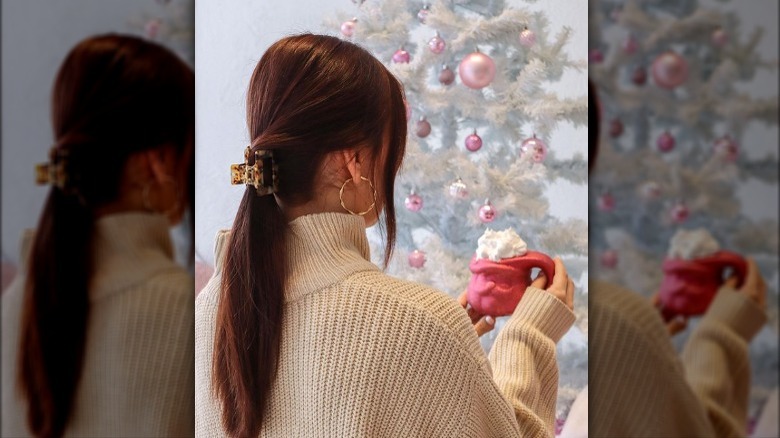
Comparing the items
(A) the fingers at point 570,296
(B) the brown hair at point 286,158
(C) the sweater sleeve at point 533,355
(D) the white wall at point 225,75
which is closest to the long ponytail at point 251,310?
(B) the brown hair at point 286,158

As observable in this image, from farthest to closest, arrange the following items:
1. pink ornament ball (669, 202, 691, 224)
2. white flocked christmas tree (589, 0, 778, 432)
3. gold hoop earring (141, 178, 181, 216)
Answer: gold hoop earring (141, 178, 181, 216), pink ornament ball (669, 202, 691, 224), white flocked christmas tree (589, 0, 778, 432)

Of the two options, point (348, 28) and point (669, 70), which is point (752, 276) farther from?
point (348, 28)

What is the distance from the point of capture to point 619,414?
6.19 feet

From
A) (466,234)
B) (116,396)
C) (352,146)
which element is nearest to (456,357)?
(466,234)

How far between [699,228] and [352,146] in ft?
2.40

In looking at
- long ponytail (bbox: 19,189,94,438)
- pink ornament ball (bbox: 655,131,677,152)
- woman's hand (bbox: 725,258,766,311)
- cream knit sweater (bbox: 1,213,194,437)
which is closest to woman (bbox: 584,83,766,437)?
woman's hand (bbox: 725,258,766,311)

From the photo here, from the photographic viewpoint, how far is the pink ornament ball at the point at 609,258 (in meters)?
1.76

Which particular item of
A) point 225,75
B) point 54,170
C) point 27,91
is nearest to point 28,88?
point 27,91

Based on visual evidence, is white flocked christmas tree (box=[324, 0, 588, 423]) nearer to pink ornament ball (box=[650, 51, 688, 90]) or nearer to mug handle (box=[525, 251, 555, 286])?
mug handle (box=[525, 251, 555, 286])

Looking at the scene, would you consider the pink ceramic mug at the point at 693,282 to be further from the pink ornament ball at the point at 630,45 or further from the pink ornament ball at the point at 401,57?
the pink ornament ball at the point at 401,57

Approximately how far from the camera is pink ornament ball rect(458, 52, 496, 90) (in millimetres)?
2084

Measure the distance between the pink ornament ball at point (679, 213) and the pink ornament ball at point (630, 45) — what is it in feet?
0.92

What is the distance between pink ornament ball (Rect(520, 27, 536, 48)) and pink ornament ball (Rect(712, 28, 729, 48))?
521 millimetres

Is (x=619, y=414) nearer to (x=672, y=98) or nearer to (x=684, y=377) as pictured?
(x=684, y=377)
